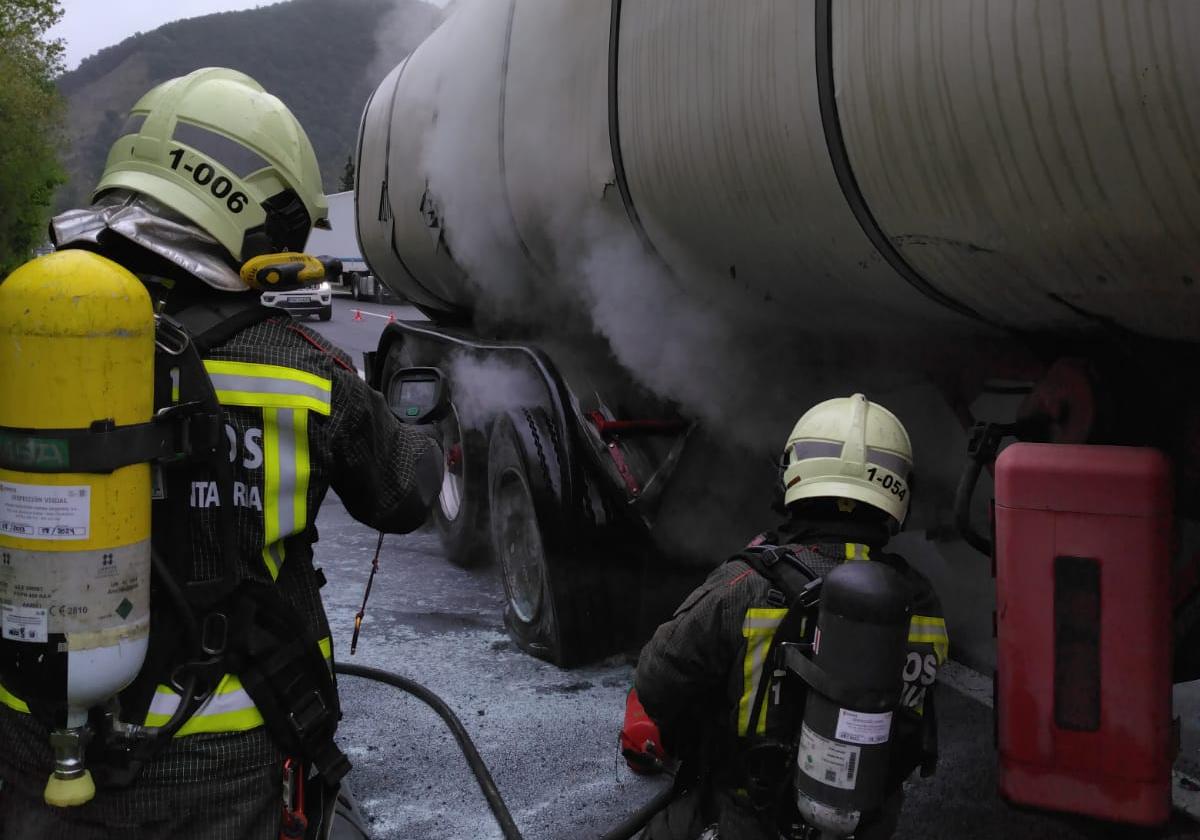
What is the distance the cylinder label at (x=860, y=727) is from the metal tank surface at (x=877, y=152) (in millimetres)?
958

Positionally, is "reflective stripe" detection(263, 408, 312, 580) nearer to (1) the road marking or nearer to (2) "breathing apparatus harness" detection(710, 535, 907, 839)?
(2) "breathing apparatus harness" detection(710, 535, 907, 839)

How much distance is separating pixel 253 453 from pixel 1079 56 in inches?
59.9

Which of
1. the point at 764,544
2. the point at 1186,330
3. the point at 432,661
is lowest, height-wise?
the point at 432,661

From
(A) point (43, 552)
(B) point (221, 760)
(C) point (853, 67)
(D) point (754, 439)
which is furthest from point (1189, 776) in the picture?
(A) point (43, 552)

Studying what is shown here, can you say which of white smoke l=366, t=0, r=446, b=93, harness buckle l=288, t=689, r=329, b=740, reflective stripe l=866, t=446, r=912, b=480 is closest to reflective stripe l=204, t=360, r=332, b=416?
harness buckle l=288, t=689, r=329, b=740

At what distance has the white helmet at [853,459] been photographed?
2.06 metres

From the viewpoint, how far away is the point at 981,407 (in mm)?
3176

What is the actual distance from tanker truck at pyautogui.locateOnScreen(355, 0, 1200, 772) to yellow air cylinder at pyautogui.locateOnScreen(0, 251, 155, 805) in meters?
0.73

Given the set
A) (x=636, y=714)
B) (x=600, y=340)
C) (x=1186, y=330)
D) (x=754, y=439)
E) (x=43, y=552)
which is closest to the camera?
(x=43, y=552)

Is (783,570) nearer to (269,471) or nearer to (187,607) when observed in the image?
(269,471)

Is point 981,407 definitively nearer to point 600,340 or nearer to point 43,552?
point 600,340

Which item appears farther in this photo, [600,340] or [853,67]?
[600,340]

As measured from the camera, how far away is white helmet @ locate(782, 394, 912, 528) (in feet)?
6.75

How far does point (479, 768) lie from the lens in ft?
11.3
